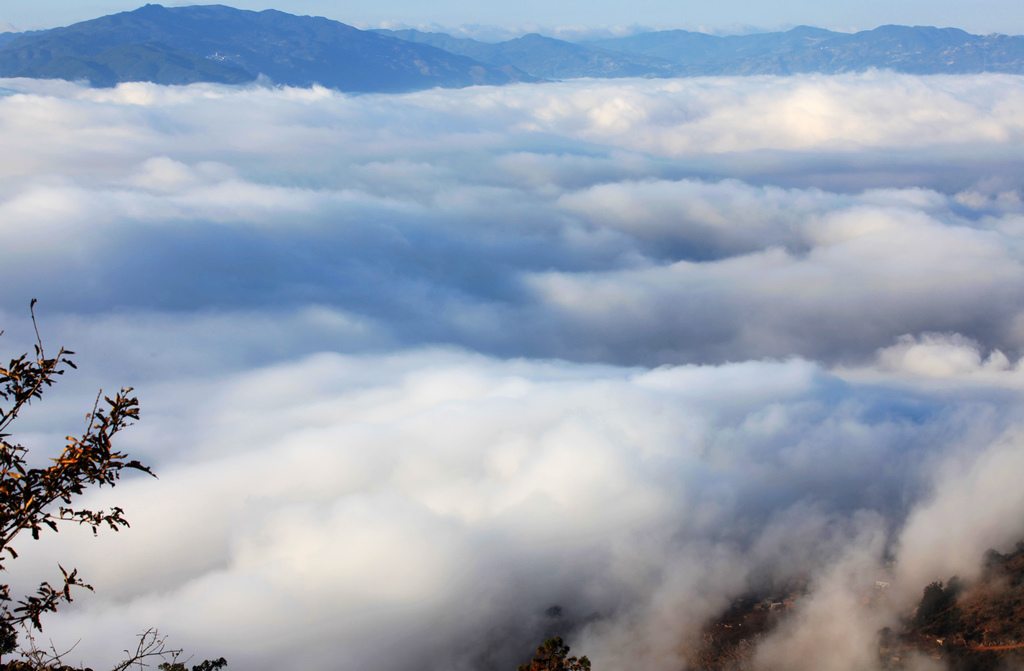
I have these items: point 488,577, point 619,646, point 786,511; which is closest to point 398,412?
point 488,577

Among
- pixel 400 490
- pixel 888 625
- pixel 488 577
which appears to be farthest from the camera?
pixel 400 490

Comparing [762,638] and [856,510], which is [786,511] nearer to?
[856,510]

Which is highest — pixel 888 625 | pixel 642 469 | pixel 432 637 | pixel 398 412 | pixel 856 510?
pixel 398 412

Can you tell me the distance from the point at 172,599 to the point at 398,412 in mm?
76590

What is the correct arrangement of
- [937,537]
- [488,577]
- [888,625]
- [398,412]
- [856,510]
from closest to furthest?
[888,625] < [937,537] < [488,577] < [856,510] < [398,412]

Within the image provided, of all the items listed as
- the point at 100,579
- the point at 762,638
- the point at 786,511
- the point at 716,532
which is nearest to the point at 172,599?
the point at 100,579

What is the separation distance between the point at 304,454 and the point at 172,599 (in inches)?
1769

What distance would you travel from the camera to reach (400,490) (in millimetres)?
164750

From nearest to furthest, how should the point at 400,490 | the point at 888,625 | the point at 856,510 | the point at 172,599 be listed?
the point at 888,625 → the point at 172,599 → the point at 400,490 → the point at 856,510

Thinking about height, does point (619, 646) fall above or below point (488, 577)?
below

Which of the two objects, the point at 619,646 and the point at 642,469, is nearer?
the point at 619,646

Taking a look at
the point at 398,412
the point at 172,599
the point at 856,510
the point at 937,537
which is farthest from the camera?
the point at 398,412

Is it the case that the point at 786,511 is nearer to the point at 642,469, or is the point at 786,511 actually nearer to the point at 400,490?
the point at 642,469

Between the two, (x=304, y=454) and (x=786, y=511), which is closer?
(x=304, y=454)
